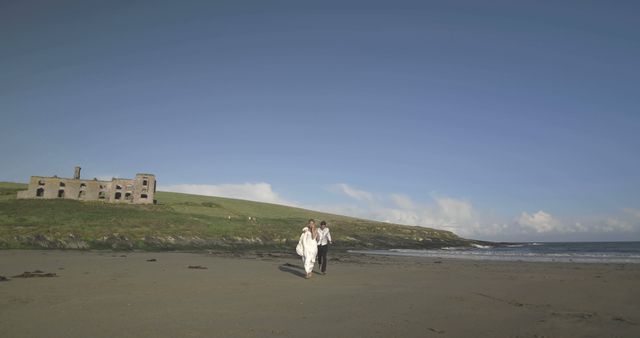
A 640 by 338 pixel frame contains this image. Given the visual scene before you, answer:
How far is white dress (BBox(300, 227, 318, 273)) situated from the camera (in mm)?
16875

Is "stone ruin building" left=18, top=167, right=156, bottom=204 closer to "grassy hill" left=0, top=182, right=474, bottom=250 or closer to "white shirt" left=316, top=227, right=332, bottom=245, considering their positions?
"grassy hill" left=0, top=182, right=474, bottom=250

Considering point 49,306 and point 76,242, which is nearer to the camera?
point 49,306

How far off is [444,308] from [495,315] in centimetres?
120

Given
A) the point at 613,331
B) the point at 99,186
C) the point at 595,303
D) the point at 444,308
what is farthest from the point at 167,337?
the point at 99,186

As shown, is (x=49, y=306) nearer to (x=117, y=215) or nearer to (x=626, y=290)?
(x=626, y=290)

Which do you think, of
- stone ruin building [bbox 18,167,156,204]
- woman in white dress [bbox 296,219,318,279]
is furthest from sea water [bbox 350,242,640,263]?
stone ruin building [bbox 18,167,156,204]

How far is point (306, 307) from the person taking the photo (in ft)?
32.4

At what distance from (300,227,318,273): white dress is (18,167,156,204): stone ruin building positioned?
5807cm

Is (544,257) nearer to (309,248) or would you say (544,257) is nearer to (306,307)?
(309,248)

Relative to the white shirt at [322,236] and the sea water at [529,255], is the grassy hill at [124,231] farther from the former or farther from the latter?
the white shirt at [322,236]

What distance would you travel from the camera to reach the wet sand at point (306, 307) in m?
7.47

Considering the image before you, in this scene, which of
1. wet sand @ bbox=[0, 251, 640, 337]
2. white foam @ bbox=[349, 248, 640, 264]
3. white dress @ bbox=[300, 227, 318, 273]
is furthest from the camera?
white foam @ bbox=[349, 248, 640, 264]

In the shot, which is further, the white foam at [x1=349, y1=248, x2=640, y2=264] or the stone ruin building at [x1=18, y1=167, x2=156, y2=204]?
the stone ruin building at [x1=18, y1=167, x2=156, y2=204]

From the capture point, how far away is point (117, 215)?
1873 inches
